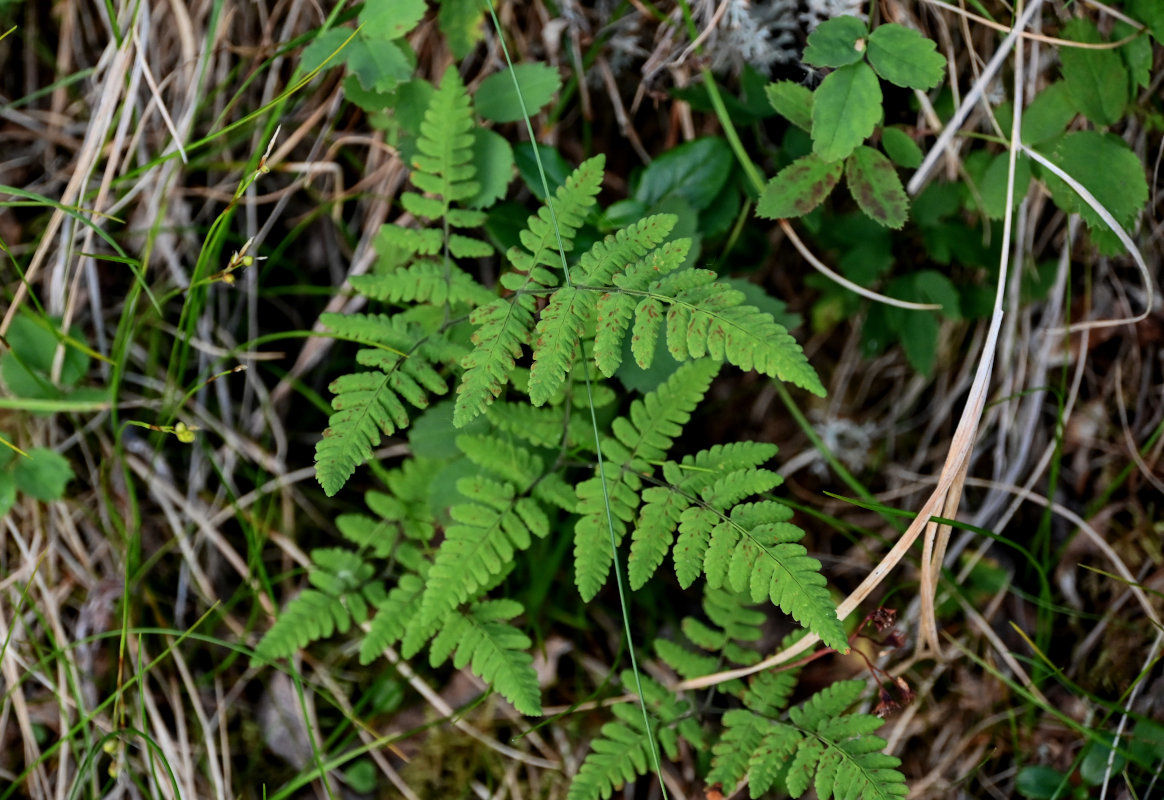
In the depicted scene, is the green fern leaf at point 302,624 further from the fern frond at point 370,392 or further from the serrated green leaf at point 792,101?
the serrated green leaf at point 792,101

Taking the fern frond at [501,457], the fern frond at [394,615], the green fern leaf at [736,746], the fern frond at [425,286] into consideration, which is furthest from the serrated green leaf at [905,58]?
the fern frond at [394,615]

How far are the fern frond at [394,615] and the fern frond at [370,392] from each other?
0.41 metres

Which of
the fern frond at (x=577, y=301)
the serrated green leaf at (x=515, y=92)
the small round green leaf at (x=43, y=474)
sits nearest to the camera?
the fern frond at (x=577, y=301)

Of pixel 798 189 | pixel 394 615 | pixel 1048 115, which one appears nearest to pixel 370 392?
pixel 394 615

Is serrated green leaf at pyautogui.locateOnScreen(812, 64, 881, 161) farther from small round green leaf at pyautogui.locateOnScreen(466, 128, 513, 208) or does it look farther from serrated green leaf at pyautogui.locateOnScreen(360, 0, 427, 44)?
serrated green leaf at pyautogui.locateOnScreen(360, 0, 427, 44)

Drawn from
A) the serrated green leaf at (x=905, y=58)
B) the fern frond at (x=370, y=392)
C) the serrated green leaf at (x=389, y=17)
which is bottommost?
the fern frond at (x=370, y=392)

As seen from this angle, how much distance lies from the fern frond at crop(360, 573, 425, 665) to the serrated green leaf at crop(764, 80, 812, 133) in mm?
1308

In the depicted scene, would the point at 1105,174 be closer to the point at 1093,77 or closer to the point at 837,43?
the point at 1093,77

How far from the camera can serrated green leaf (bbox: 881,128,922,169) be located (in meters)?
1.79

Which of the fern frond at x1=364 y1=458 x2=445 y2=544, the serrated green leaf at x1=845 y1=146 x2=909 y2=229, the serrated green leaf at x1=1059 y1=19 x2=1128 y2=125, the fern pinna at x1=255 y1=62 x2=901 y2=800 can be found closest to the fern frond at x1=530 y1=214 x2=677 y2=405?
the fern pinna at x1=255 y1=62 x2=901 y2=800

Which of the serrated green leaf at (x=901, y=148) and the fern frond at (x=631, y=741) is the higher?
the serrated green leaf at (x=901, y=148)

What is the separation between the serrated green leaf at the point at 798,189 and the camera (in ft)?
5.78

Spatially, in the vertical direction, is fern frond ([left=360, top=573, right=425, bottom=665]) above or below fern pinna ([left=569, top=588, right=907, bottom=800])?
above

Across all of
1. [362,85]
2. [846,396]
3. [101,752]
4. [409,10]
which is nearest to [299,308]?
[362,85]
